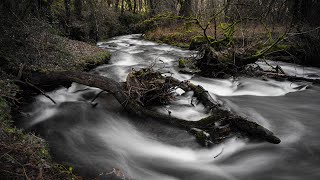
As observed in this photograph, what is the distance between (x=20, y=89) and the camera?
6164 millimetres

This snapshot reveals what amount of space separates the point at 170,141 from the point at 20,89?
342 centimetres

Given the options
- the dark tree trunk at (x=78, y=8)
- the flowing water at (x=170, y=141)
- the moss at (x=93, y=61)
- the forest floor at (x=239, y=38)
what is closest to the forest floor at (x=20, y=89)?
the moss at (x=93, y=61)

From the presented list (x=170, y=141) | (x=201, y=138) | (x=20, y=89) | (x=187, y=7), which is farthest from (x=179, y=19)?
(x=201, y=138)

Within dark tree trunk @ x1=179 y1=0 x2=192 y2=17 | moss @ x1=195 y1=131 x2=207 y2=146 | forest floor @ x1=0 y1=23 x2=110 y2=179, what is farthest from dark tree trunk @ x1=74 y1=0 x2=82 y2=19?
moss @ x1=195 y1=131 x2=207 y2=146

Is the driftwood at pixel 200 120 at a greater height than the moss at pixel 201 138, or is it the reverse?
the driftwood at pixel 200 120

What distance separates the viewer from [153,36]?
19.0m

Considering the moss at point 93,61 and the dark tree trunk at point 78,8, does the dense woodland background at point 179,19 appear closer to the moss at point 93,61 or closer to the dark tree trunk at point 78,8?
the dark tree trunk at point 78,8

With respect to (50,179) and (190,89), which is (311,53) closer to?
(190,89)

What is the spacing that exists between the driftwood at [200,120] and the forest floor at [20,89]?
0.72 meters

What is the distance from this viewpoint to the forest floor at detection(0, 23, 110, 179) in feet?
9.59

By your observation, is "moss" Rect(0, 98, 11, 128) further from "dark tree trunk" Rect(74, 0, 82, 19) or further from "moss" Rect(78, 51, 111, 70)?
"dark tree trunk" Rect(74, 0, 82, 19)

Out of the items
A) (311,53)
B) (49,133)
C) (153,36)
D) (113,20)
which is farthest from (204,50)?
(113,20)

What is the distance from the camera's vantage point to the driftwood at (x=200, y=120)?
5.03m

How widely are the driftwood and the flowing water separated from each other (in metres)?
0.14
